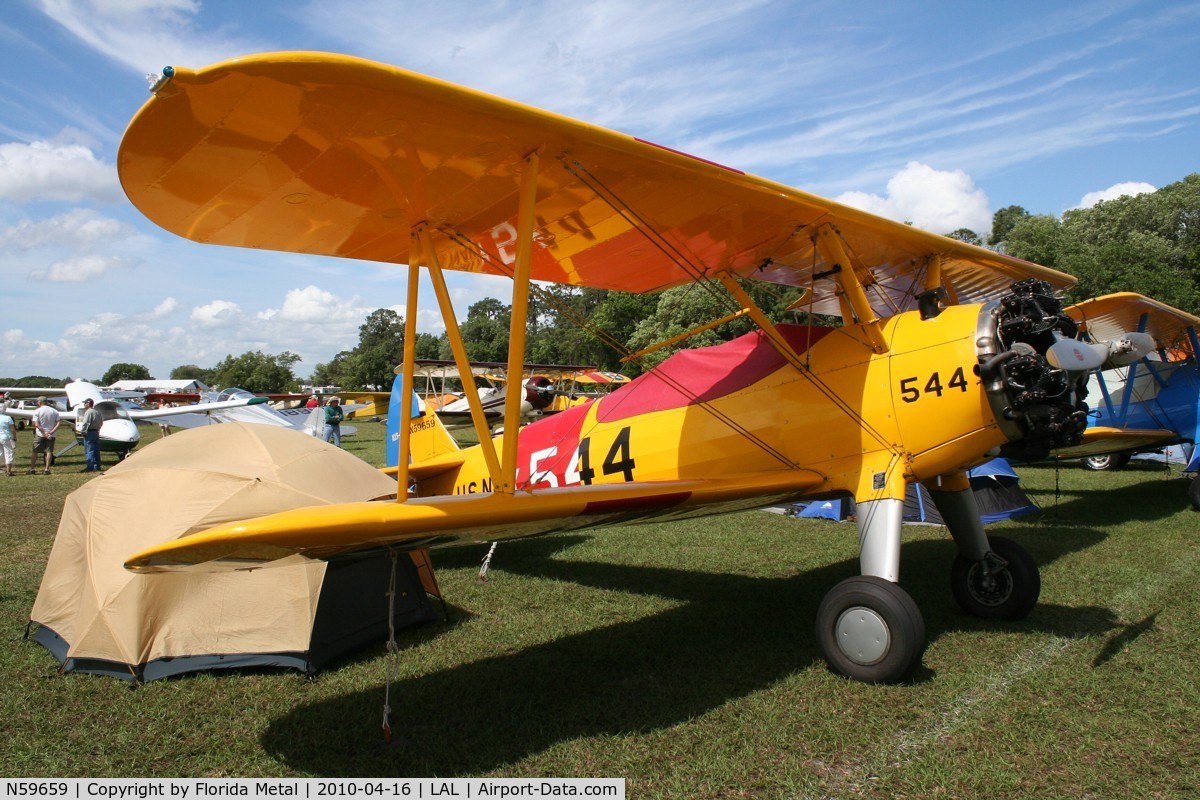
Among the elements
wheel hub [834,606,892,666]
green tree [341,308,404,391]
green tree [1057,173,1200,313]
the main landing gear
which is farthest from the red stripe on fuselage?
green tree [341,308,404,391]

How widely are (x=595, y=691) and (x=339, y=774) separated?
4.38ft

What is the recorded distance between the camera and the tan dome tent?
408 cm

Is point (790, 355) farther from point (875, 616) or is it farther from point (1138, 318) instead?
point (1138, 318)

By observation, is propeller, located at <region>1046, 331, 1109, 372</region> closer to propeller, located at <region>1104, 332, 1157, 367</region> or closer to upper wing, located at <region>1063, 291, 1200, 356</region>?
propeller, located at <region>1104, 332, 1157, 367</region>

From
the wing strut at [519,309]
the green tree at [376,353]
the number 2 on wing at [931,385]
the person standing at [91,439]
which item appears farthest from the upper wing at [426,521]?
the green tree at [376,353]

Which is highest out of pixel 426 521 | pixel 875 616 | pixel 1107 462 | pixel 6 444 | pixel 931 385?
pixel 931 385

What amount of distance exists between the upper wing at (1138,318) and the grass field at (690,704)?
11.4 feet

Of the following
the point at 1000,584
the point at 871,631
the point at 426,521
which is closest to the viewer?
the point at 426,521

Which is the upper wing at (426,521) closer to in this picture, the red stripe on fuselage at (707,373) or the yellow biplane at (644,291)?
the yellow biplane at (644,291)

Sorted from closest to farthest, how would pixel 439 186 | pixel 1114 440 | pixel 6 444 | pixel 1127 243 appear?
pixel 439 186
pixel 1114 440
pixel 6 444
pixel 1127 243

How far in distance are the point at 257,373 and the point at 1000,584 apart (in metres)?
133

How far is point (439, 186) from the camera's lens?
11.8ft

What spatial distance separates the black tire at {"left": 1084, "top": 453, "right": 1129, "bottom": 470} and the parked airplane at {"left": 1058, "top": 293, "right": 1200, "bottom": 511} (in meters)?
2.06

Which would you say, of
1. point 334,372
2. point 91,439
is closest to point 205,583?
point 91,439
